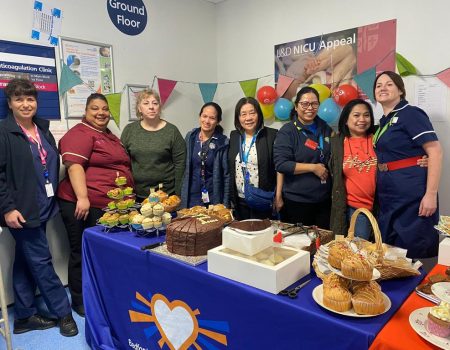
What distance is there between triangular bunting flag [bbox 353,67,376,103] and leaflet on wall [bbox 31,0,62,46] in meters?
2.38

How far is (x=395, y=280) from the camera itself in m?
1.23

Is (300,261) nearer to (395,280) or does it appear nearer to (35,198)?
(395,280)

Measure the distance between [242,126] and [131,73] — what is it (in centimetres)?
128

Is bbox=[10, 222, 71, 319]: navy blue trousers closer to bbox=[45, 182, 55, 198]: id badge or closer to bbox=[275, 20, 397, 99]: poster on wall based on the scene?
bbox=[45, 182, 55, 198]: id badge

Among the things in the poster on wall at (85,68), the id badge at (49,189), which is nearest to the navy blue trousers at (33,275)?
the id badge at (49,189)

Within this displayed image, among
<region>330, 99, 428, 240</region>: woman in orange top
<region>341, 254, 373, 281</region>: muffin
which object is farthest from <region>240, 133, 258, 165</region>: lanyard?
<region>341, 254, 373, 281</region>: muffin

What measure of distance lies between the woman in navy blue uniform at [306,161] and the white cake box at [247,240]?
1.07 m

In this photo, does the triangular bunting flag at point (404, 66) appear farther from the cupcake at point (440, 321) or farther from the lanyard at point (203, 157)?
the cupcake at point (440, 321)

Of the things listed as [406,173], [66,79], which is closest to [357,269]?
[406,173]

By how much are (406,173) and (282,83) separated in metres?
1.73

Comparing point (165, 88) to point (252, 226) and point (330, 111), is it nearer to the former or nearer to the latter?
point (330, 111)

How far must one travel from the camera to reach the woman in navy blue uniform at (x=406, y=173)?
6.20 ft

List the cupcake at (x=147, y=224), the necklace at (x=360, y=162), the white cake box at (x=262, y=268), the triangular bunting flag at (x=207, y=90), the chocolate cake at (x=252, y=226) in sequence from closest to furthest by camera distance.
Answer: the white cake box at (x=262, y=268)
the chocolate cake at (x=252, y=226)
the cupcake at (x=147, y=224)
the necklace at (x=360, y=162)
the triangular bunting flag at (x=207, y=90)

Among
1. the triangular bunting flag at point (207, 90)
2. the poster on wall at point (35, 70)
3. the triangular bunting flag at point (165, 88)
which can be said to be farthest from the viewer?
the triangular bunting flag at point (207, 90)
